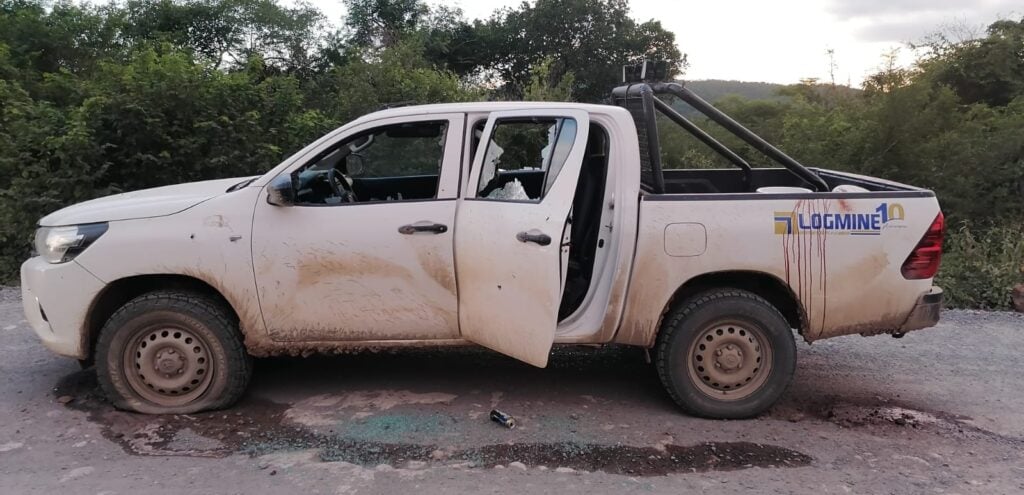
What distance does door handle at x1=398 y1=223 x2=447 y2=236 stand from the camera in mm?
4422

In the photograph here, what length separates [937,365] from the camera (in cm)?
575

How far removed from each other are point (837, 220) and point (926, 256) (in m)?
0.59

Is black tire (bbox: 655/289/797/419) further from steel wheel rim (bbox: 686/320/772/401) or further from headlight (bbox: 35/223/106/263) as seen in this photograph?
headlight (bbox: 35/223/106/263)

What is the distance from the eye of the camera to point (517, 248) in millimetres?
4246

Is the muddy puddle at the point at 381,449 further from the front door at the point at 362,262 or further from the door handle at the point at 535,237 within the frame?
the door handle at the point at 535,237

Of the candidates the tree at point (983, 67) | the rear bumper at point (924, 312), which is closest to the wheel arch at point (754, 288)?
the rear bumper at point (924, 312)

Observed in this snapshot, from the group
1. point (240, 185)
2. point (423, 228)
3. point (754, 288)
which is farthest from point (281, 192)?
point (754, 288)

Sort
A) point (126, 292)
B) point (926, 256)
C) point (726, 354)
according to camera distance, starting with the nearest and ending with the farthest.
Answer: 1. point (926, 256)
2. point (726, 354)
3. point (126, 292)

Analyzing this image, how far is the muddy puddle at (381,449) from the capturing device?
399 cm

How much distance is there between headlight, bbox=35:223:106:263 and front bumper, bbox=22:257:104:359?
55 mm

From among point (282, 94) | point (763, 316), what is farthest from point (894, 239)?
point (282, 94)

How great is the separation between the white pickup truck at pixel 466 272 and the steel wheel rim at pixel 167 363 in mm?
11

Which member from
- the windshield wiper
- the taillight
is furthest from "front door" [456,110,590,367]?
the taillight

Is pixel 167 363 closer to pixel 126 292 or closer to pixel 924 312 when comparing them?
pixel 126 292
